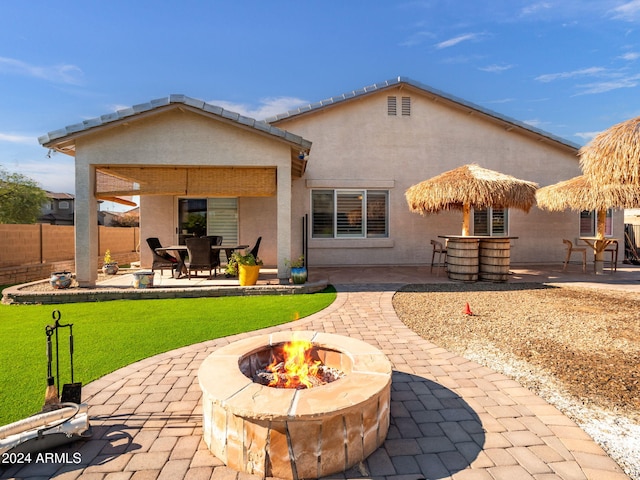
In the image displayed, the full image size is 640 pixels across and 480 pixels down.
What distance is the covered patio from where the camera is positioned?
305 inches

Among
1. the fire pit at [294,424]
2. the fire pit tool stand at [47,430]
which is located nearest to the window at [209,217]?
the fire pit tool stand at [47,430]

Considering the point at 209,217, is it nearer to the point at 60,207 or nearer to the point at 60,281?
the point at 60,281

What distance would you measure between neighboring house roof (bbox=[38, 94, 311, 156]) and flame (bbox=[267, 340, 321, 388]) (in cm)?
604

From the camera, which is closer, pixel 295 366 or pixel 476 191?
pixel 295 366

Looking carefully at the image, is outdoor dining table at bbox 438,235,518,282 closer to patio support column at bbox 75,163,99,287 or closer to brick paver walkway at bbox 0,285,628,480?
brick paver walkway at bbox 0,285,628,480

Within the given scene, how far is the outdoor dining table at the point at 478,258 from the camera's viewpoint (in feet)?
30.2

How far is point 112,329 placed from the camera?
17.1ft

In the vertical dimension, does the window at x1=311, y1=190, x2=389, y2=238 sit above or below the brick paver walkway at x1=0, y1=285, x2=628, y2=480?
above

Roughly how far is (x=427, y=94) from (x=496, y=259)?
7127 mm

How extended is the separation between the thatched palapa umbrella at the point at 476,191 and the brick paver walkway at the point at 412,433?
20.8ft

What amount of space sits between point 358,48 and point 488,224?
27.7 ft

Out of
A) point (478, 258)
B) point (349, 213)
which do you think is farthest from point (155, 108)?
point (478, 258)

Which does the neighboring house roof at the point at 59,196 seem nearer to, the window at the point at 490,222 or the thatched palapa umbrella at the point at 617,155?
the window at the point at 490,222

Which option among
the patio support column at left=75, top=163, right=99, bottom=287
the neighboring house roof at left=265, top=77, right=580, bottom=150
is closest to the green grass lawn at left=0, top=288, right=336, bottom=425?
the patio support column at left=75, top=163, right=99, bottom=287
